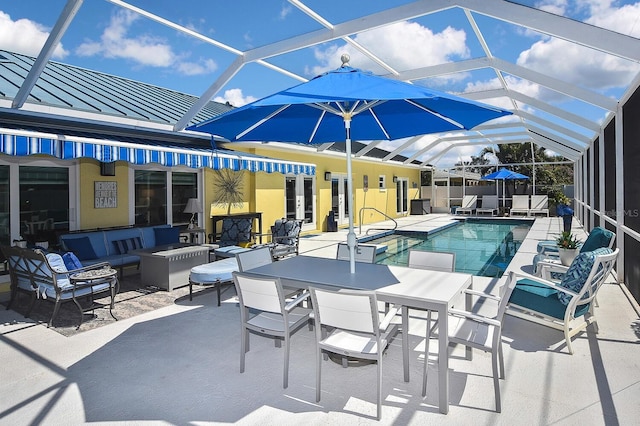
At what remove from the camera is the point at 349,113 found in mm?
4914

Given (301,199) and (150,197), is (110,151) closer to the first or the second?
(150,197)

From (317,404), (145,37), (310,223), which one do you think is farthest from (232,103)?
(317,404)

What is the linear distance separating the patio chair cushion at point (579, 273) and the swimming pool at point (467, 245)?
436cm

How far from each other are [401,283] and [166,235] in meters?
7.72

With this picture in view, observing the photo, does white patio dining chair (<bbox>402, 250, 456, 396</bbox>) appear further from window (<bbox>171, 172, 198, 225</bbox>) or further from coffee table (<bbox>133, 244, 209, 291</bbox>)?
window (<bbox>171, 172, 198, 225</bbox>)

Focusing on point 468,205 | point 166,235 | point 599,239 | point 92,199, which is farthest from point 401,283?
point 468,205

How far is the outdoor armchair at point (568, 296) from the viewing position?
4.80 metres

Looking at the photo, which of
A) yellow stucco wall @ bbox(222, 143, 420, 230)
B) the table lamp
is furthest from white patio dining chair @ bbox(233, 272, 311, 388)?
yellow stucco wall @ bbox(222, 143, 420, 230)

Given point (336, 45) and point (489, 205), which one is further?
point (489, 205)

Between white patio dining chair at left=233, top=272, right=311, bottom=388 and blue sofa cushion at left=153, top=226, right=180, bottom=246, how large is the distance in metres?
6.47

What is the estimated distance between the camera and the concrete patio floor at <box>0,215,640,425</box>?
356cm

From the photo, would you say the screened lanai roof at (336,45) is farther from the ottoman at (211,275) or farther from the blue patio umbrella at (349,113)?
the ottoman at (211,275)

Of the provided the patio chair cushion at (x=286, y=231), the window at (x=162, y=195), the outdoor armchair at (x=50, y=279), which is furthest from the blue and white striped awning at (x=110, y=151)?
the window at (x=162, y=195)

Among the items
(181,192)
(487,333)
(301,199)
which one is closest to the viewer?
(487,333)
